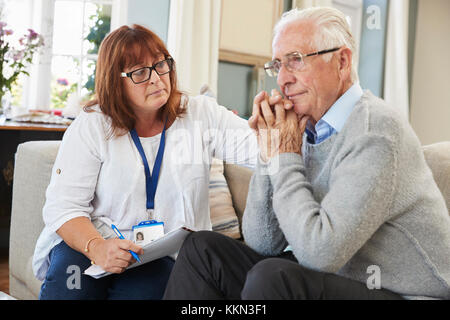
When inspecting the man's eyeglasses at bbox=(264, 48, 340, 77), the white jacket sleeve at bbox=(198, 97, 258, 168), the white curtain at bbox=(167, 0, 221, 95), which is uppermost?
the white curtain at bbox=(167, 0, 221, 95)

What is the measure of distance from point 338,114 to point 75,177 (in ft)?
2.75

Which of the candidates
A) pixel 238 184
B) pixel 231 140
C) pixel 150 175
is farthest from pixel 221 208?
pixel 150 175

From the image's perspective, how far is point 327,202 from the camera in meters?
1.03

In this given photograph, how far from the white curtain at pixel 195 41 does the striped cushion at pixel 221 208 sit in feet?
4.01

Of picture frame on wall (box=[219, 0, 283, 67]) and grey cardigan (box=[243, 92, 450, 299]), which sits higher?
picture frame on wall (box=[219, 0, 283, 67])

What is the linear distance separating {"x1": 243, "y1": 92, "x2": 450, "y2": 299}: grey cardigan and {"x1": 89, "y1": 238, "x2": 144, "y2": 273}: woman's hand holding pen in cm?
47

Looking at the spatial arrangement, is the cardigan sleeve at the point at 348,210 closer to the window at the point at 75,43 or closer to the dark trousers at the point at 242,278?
the dark trousers at the point at 242,278

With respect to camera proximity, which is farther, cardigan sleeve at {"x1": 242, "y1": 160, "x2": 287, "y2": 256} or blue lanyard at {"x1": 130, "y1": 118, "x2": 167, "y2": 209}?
blue lanyard at {"x1": 130, "y1": 118, "x2": 167, "y2": 209}

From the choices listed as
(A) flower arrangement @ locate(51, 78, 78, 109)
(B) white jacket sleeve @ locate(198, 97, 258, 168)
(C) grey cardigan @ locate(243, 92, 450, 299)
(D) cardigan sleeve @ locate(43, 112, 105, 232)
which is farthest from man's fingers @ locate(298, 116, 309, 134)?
(A) flower arrangement @ locate(51, 78, 78, 109)

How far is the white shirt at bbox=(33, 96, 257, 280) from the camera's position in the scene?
1.54 meters

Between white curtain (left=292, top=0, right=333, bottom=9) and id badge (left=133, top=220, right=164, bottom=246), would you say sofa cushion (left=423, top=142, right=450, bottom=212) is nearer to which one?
id badge (left=133, top=220, right=164, bottom=246)

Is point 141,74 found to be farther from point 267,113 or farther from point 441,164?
point 441,164

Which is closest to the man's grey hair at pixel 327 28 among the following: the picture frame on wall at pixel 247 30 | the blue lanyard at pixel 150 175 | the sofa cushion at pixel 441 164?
the sofa cushion at pixel 441 164
